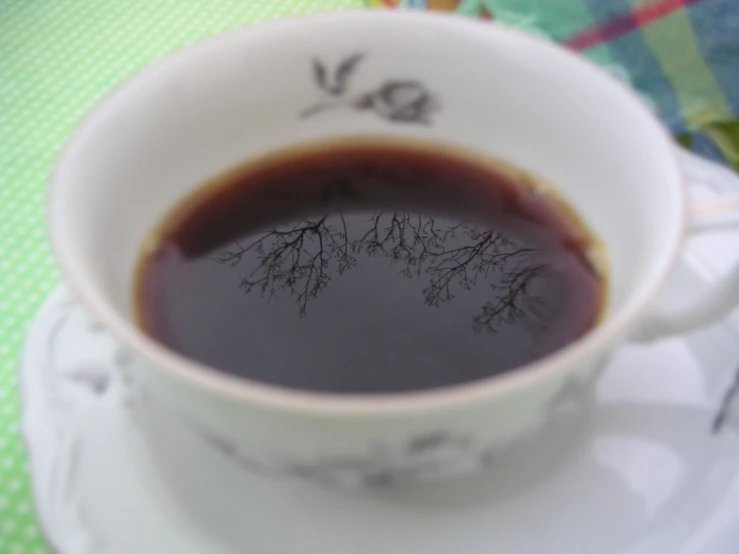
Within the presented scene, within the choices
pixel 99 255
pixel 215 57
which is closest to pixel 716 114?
pixel 215 57

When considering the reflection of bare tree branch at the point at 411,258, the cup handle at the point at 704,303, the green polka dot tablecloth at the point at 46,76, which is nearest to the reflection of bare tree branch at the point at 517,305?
the reflection of bare tree branch at the point at 411,258

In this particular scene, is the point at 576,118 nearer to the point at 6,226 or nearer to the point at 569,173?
the point at 569,173

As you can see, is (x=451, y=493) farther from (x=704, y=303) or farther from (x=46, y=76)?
(x=46, y=76)

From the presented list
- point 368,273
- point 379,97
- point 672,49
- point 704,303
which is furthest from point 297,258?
point 672,49

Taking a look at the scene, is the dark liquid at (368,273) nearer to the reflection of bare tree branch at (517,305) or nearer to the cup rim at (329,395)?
the reflection of bare tree branch at (517,305)

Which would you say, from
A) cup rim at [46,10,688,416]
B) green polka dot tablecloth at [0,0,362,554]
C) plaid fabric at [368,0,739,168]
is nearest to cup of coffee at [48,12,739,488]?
cup rim at [46,10,688,416]
